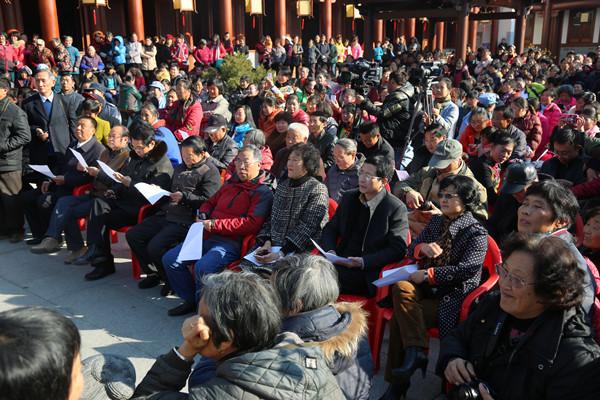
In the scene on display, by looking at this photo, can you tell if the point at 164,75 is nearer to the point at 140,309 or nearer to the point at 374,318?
the point at 140,309

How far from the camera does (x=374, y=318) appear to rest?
3.32m

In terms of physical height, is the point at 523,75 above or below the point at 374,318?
above

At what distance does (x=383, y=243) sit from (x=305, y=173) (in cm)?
87

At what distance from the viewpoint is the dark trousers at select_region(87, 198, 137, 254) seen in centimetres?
473

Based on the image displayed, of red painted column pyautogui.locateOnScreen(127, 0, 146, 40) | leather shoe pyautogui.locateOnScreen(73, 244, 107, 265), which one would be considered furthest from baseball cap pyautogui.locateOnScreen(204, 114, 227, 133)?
red painted column pyautogui.locateOnScreen(127, 0, 146, 40)

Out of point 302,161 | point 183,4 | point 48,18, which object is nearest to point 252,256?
point 302,161

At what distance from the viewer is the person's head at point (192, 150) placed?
4.41 m

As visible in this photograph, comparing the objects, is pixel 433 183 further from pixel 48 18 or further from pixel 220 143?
pixel 48 18

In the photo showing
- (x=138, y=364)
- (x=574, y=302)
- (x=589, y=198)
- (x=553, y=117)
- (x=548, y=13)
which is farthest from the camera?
(x=548, y=13)

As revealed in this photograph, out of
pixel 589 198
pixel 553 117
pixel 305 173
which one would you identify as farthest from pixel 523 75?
pixel 305 173

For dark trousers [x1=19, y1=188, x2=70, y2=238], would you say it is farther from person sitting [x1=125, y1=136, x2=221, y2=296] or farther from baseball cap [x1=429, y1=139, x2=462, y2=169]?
baseball cap [x1=429, y1=139, x2=462, y2=169]

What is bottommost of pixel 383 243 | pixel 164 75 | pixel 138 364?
pixel 138 364

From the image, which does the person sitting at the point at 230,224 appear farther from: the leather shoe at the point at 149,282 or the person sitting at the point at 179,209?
the leather shoe at the point at 149,282

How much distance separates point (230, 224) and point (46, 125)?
3.12 m
